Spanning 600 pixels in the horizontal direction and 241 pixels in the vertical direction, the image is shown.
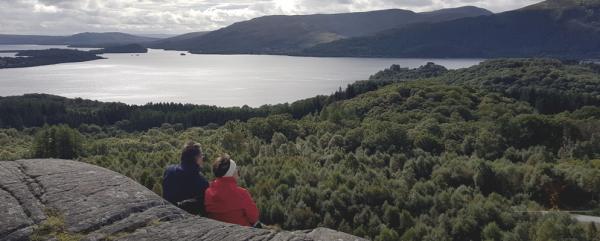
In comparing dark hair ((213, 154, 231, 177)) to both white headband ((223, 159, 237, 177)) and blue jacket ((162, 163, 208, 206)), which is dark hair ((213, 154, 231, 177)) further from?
blue jacket ((162, 163, 208, 206))

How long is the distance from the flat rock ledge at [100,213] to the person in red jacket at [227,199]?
69cm

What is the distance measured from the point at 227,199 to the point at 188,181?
91 cm

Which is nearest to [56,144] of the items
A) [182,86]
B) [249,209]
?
[249,209]

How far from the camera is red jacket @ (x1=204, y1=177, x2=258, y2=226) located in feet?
19.9

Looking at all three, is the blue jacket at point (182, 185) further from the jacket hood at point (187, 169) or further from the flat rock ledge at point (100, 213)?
the flat rock ledge at point (100, 213)

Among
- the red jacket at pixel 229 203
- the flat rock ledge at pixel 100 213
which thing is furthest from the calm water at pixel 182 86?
the flat rock ledge at pixel 100 213

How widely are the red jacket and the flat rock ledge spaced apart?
683 millimetres

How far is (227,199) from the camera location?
19.9ft

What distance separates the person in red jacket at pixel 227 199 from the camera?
6.07 m

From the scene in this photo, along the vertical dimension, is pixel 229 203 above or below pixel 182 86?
above

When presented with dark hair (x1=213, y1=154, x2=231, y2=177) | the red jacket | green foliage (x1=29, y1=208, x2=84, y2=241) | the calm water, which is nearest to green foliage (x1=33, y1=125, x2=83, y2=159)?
the red jacket

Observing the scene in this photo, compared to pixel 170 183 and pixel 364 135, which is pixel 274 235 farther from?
pixel 364 135

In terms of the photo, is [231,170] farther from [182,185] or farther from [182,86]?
[182,86]

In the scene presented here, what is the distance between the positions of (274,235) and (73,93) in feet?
538
